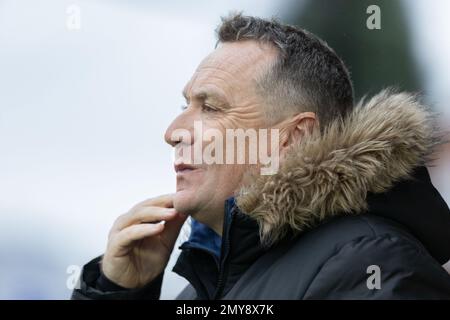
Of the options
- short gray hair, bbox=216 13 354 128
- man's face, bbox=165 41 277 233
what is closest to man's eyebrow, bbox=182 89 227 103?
man's face, bbox=165 41 277 233

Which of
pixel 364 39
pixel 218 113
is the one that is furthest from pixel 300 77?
pixel 364 39

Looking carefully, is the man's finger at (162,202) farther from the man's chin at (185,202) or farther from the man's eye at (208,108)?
the man's eye at (208,108)

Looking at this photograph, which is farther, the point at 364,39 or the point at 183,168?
the point at 364,39

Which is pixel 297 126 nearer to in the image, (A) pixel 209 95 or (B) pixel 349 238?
(A) pixel 209 95

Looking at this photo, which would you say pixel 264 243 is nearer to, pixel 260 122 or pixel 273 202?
pixel 273 202

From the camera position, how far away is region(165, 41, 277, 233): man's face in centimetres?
264

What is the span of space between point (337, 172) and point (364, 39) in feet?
14.5

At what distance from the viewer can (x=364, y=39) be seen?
6.56 meters

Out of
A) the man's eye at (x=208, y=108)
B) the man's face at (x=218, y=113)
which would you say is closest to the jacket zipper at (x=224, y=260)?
the man's face at (x=218, y=113)

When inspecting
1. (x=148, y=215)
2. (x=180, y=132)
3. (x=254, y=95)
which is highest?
(x=254, y=95)

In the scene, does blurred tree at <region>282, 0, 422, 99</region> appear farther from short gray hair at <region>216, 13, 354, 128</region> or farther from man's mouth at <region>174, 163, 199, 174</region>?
man's mouth at <region>174, 163, 199, 174</region>

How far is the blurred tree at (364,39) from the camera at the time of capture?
6.39m

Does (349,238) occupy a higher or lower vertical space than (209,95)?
lower
